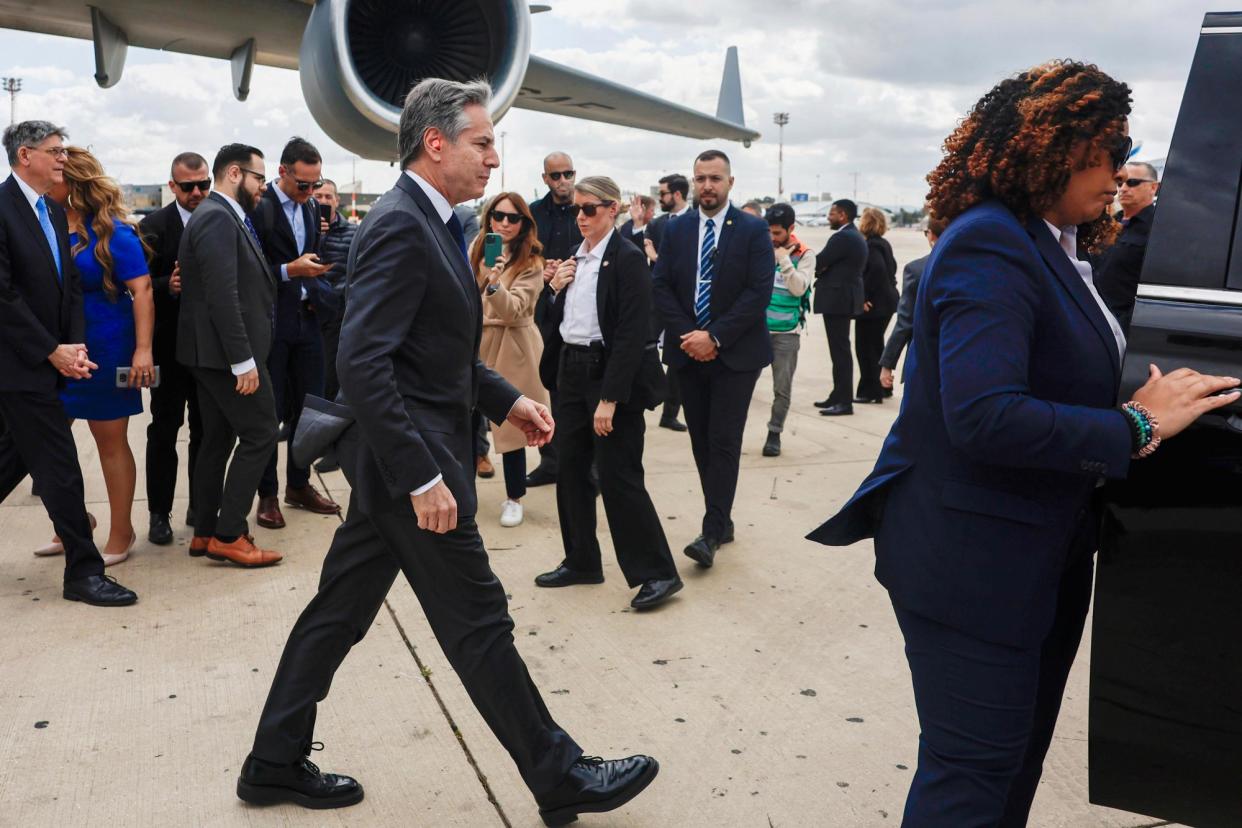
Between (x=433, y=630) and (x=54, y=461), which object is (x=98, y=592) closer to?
(x=54, y=461)

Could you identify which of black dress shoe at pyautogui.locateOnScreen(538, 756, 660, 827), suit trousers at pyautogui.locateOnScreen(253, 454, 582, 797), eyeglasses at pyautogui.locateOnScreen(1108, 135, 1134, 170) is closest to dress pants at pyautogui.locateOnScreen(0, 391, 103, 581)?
suit trousers at pyautogui.locateOnScreen(253, 454, 582, 797)

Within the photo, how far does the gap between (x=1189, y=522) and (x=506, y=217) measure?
3.92 meters

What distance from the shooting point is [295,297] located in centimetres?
532

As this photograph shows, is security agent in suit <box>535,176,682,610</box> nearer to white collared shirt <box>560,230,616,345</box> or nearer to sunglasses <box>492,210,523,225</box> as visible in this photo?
white collared shirt <box>560,230,616,345</box>

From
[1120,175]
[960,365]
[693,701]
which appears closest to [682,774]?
[693,701]

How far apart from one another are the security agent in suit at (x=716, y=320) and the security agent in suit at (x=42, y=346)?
2485 mm

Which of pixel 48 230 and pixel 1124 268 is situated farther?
pixel 48 230

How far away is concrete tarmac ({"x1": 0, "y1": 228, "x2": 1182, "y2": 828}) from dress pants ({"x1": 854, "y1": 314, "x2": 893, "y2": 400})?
4.43 meters

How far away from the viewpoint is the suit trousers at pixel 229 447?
14.7 ft

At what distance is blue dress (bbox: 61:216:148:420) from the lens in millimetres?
4312

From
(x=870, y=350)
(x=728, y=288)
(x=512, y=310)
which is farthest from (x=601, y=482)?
(x=870, y=350)

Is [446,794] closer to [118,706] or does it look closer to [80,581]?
[118,706]

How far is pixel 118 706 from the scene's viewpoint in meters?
3.15

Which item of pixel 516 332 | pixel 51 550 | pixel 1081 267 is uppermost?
pixel 1081 267
